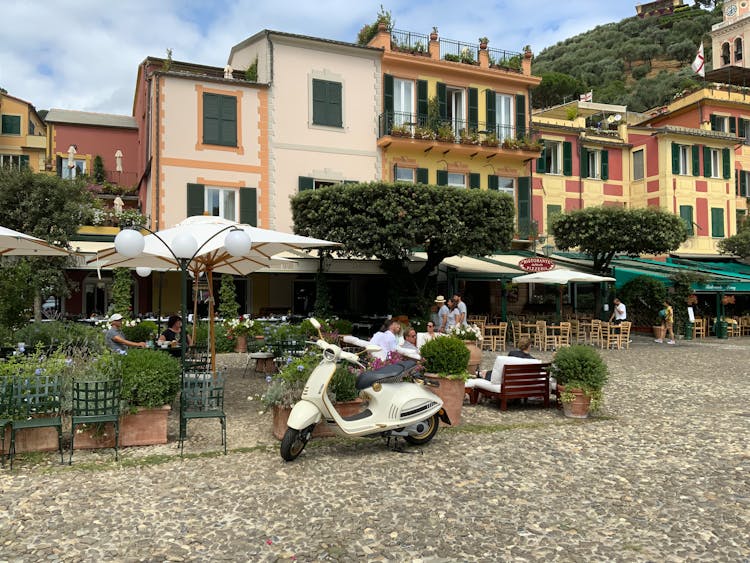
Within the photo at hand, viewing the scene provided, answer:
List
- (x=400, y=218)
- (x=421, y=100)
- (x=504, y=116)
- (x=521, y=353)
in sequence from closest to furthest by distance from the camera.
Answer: (x=521, y=353), (x=400, y=218), (x=421, y=100), (x=504, y=116)

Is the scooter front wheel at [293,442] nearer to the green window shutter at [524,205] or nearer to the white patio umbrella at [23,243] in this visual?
the white patio umbrella at [23,243]

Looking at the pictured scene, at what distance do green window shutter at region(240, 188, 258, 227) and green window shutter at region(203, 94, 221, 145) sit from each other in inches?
67.2

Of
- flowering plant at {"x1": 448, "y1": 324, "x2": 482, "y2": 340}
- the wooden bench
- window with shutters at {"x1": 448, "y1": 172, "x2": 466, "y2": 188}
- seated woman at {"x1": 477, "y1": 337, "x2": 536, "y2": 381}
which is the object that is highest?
window with shutters at {"x1": 448, "y1": 172, "x2": 466, "y2": 188}

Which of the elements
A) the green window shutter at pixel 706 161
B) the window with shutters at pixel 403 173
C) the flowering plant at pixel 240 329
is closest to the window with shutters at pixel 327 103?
the window with shutters at pixel 403 173

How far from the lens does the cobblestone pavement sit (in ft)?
12.7

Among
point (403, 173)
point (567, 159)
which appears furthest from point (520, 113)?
point (403, 173)

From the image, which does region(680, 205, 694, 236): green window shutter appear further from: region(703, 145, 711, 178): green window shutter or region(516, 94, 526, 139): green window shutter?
region(516, 94, 526, 139): green window shutter

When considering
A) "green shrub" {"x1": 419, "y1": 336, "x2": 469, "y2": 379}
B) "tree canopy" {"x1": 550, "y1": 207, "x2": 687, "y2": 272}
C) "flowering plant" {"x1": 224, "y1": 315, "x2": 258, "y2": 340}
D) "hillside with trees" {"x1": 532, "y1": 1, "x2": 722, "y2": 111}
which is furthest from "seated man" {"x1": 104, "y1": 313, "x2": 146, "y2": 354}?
"hillside with trees" {"x1": 532, "y1": 1, "x2": 722, "y2": 111}

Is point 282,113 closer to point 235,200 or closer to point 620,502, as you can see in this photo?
point 235,200

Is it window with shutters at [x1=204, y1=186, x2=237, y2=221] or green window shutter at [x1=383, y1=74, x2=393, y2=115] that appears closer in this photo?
window with shutters at [x1=204, y1=186, x2=237, y2=221]

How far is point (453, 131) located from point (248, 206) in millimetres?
7587

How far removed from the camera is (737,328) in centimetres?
2230

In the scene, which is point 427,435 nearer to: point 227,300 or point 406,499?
point 406,499

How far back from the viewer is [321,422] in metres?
6.46
